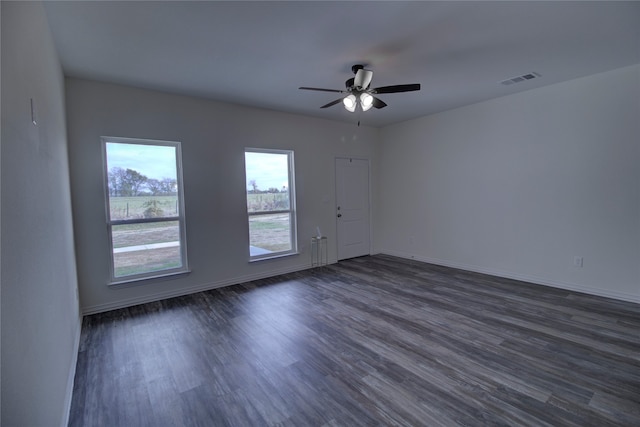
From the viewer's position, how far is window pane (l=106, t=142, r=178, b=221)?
3586 mm

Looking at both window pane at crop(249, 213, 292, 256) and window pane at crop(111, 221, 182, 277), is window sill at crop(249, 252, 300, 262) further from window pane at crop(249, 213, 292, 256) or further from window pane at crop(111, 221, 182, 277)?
window pane at crop(111, 221, 182, 277)

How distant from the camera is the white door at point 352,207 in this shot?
5785 millimetres

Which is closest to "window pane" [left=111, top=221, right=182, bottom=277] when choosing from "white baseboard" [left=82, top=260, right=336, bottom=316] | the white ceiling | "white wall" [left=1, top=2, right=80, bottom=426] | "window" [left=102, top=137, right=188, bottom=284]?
"window" [left=102, top=137, right=188, bottom=284]

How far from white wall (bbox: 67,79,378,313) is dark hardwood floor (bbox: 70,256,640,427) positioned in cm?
60

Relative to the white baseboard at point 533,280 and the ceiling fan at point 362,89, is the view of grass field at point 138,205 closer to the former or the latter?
the ceiling fan at point 362,89

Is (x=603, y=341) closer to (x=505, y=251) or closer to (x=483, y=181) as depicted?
(x=505, y=251)

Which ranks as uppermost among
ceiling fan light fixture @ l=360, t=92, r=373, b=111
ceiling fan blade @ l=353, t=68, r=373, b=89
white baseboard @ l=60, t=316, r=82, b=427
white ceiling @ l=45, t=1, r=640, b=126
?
white ceiling @ l=45, t=1, r=640, b=126

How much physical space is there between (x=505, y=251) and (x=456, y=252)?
78 cm

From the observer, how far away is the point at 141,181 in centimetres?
376

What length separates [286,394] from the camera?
2.01m

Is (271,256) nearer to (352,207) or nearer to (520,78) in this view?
(352,207)

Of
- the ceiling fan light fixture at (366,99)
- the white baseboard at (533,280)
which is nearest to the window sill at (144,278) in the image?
the ceiling fan light fixture at (366,99)

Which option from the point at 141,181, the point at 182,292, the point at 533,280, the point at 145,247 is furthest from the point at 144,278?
the point at 533,280

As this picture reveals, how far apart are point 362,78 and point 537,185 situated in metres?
3.08
